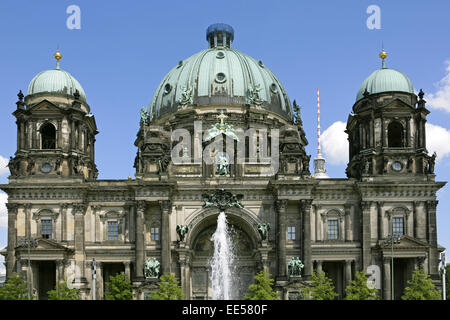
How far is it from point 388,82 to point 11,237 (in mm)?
38871

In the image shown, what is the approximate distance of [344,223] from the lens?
72562 mm

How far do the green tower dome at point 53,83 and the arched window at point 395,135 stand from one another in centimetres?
3101

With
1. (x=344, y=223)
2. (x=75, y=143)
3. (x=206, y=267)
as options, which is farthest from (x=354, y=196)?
(x=75, y=143)

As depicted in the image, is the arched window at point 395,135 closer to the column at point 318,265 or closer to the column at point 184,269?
the column at point 318,265

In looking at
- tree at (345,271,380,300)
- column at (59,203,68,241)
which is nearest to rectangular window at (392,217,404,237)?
tree at (345,271,380,300)

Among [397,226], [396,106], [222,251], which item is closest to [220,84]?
[222,251]

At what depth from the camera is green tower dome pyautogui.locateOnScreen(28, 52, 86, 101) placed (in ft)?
241

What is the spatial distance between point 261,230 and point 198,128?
47.6 feet

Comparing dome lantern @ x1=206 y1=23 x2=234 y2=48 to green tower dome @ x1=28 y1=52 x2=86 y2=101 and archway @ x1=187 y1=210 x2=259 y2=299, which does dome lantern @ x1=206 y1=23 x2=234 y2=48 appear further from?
archway @ x1=187 y1=210 x2=259 y2=299

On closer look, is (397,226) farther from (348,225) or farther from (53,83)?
(53,83)

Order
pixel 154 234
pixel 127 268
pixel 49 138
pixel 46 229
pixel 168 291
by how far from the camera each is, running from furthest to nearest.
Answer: pixel 49 138
pixel 154 234
pixel 127 268
pixel 46 229
pixel 168 291

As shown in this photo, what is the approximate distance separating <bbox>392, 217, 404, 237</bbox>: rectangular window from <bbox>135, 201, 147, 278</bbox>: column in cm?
2348

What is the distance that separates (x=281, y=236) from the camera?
2776 inches
